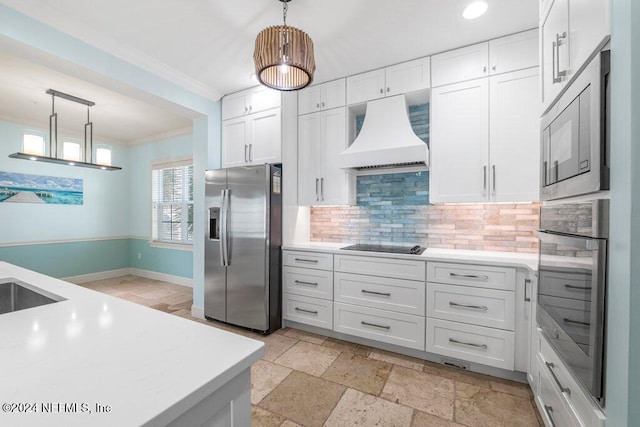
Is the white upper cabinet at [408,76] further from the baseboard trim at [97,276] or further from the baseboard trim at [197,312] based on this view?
the baseboard trim at [97,276]

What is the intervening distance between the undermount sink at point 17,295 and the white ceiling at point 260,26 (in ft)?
6.06

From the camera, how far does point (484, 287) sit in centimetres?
214

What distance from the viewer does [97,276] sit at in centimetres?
517

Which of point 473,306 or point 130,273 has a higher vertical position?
point 473,306

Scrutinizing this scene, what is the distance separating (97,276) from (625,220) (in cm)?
673

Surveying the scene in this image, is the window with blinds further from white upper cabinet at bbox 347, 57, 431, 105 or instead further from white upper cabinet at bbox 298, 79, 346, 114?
white upper cabinet at bbox 347, 57, 431, 105

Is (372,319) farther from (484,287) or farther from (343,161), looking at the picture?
(343,161)

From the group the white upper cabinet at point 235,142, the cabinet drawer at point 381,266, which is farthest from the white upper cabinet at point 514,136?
the white upper cabinet at point 235,142

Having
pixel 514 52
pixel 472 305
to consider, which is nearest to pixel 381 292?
pixel 472 305

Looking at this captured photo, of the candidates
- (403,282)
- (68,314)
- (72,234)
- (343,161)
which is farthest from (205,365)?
(72,234)

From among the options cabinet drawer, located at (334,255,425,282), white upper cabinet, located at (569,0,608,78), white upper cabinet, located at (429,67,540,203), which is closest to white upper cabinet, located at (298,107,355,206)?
cabinet drawer, located at (334,255,425,282)

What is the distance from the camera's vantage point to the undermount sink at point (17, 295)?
4.55ft

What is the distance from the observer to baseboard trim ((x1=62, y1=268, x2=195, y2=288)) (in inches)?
192

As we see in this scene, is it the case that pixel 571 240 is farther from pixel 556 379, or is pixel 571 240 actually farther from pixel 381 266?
pixel 381 266
